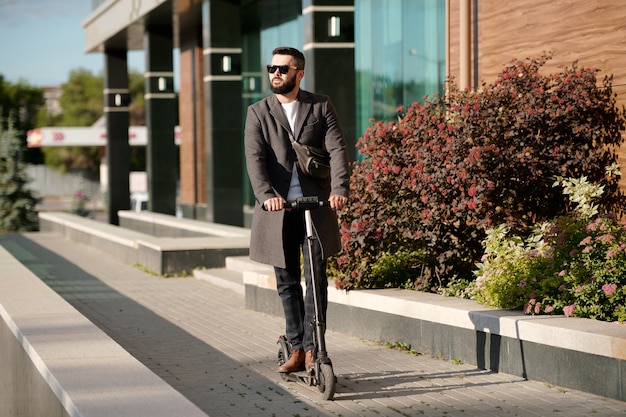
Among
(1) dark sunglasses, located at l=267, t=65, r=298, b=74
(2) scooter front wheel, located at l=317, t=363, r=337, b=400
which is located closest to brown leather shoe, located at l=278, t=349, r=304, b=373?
(2) scooter front wheel, located at l=317, t=363, r=337, b=400

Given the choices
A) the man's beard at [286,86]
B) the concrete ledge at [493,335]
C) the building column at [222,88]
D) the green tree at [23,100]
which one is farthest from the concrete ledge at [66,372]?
the green tree at [23,100]

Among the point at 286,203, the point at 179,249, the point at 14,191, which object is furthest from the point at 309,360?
the point at 14,191

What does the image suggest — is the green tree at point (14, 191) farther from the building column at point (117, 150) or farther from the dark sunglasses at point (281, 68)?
the dark sunglasses at point (281, 68)

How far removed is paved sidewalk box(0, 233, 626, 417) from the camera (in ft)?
21.2

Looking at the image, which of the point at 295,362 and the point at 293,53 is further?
the point at 295,362

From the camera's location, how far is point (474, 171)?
873 cm

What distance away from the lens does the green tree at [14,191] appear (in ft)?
102

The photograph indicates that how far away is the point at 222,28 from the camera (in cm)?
2147

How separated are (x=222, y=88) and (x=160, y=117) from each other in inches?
263

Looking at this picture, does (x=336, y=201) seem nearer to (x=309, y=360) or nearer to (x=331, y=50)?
(x=309, y=360)

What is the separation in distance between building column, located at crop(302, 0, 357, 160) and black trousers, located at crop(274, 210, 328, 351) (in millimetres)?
7867

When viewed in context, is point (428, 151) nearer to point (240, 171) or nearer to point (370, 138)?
point (370, 138)

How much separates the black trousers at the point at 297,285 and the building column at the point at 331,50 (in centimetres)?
787

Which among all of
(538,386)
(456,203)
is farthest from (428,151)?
(538,386)
